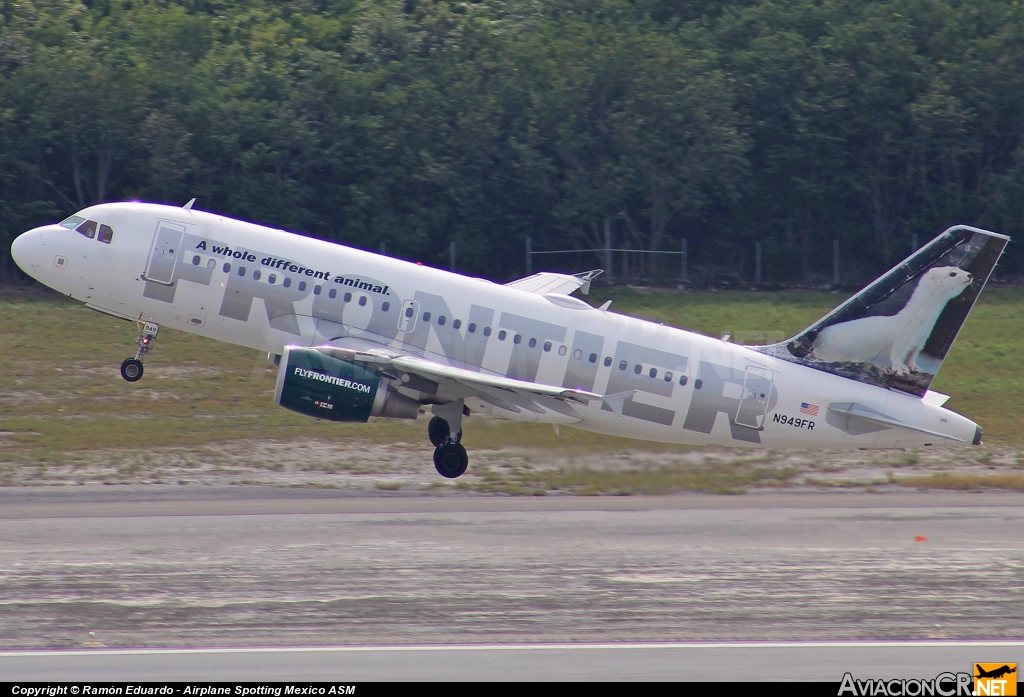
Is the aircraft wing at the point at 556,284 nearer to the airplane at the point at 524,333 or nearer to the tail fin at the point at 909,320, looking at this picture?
the airplane at the point at 524,333

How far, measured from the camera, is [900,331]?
25531 millimetres

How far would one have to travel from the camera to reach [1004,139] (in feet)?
178

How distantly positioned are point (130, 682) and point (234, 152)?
35.5 meters

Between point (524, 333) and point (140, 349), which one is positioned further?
point (140, 349)

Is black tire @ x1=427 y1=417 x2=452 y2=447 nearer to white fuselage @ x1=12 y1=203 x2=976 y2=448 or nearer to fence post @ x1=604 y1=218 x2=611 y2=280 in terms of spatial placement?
white fuselage @ x1=12 y1=203 x2=976 y2=448

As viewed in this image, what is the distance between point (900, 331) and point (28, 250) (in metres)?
19.7

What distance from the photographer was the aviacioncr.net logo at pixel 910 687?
1441 centimetres

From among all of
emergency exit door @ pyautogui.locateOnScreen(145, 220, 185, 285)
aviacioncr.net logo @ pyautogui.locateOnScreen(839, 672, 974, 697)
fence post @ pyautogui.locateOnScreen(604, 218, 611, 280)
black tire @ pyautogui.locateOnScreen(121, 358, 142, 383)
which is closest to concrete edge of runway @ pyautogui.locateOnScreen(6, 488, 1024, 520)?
black tire @ pyautogui.locateOnScreen(121, 358, 142, 383)

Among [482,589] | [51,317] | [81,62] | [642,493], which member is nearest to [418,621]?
[482,589]

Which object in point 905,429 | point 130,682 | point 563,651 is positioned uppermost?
point 905,429

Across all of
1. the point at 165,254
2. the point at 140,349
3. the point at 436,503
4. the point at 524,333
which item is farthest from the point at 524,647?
the point at 140,349

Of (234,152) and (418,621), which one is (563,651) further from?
(234,152)

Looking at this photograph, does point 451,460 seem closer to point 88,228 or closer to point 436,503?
point 436,503

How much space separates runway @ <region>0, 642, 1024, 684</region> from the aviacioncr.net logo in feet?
0.57
